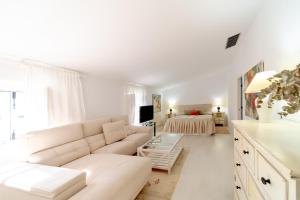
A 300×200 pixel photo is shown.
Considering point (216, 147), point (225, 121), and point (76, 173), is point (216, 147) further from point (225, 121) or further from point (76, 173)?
point (76, 173)

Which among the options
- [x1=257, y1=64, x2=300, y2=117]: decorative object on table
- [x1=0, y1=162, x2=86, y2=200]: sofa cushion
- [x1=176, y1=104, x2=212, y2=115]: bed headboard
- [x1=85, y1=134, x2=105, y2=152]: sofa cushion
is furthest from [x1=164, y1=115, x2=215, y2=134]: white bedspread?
[x1=257, y1=64, x2=300, y2=117]: decorative object on table

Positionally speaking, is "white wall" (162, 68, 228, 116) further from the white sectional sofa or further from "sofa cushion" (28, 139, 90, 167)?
"sofa cushion" (28, 139, 90, 167)

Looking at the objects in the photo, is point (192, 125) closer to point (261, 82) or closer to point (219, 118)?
point (219, 118)

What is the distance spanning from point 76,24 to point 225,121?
6843 mm

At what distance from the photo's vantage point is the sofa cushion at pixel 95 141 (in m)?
2.82

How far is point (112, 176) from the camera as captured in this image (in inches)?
66.4

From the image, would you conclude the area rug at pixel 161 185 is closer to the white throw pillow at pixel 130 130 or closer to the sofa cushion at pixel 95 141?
the sofa cushion at pixel 95 141

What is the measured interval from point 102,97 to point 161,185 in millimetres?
2733

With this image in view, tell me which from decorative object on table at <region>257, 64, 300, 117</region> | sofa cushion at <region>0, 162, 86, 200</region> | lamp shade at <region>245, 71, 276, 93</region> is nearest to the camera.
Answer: decorative object on table at <region>257, 64, 300, 117</region>

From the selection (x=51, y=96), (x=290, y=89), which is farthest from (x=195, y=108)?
(x=290, y=89)

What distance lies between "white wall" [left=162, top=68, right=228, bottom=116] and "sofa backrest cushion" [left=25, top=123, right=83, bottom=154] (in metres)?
6.08

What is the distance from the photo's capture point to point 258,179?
35.3 inches

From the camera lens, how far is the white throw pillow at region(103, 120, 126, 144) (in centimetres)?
321

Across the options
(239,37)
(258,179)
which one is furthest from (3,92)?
(239,37)
